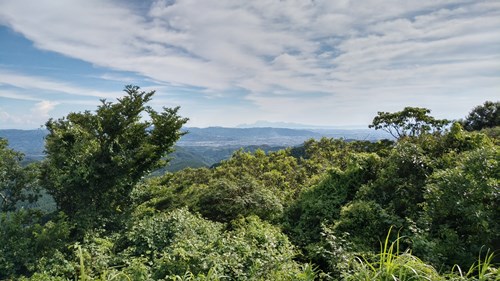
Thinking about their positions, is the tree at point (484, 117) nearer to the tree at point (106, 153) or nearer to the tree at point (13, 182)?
the tree at point (106, 153)

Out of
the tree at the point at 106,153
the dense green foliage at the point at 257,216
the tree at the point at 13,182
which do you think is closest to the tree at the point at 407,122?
the dense green foliage at the point at 257,216

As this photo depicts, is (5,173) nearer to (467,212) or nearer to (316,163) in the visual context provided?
(316,163)

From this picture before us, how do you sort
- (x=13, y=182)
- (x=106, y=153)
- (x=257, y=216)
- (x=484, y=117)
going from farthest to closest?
(x=484, y=117) < (x=13, y=182) < (x=106, y=153) < (x=257, y=216)

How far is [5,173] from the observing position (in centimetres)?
1783

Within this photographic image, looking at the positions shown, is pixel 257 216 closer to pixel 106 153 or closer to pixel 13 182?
pixel 106 153

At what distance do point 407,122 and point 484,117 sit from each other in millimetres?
17582

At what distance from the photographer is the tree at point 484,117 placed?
99.3 ft

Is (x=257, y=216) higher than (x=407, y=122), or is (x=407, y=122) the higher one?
(x=407, y=122)

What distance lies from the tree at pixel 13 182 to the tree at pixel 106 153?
191 inches

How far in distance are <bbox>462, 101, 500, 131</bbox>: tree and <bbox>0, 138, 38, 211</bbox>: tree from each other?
126 ft

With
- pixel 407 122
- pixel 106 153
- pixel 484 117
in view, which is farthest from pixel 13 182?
pixel 484 117

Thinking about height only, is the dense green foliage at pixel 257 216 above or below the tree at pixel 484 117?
below

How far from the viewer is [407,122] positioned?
66.8 feet

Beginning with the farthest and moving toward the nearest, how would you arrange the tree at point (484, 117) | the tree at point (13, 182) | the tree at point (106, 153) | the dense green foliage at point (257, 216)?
the tree at point (484, 117)
the tree at point (13, 182)
the tree at point (106, 153)
the dense green foliage at point (257, 216)
